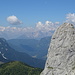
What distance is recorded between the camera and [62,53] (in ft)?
205

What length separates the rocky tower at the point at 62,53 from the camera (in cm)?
6078

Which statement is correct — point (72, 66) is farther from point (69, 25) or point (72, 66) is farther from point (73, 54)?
point (69, 25)

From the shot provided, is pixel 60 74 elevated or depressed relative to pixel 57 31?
depressed

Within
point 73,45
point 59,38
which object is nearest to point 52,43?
point 59,38

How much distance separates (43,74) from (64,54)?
376 inches

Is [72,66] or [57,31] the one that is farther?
[57,31]

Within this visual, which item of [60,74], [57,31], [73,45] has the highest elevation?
[57,31]

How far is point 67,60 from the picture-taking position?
61406 millimetres

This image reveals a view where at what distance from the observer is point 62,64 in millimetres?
61438

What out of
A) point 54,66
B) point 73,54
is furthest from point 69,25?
point 54,66

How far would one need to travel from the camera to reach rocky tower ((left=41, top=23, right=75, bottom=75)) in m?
60.8

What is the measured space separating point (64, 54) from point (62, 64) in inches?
127

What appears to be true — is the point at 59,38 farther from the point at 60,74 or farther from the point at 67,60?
the point at 60,74

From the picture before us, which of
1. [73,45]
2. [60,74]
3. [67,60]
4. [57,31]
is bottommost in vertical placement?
[60,74]
